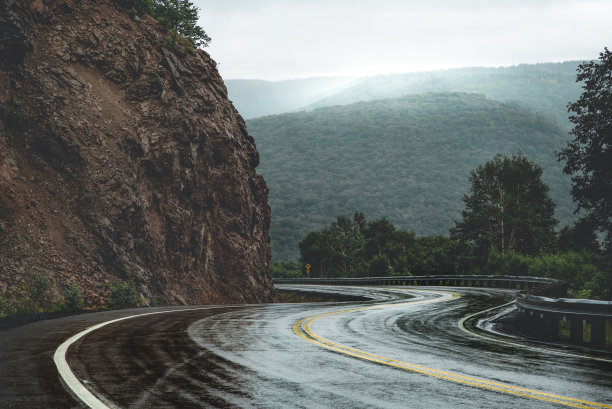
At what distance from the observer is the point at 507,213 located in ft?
229

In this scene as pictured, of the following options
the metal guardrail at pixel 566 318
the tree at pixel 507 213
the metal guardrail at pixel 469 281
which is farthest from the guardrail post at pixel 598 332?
the tree at pixel 507 213

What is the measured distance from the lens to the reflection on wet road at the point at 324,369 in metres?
6.02

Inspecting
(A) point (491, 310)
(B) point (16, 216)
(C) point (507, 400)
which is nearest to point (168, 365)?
(C) point (507, 400)

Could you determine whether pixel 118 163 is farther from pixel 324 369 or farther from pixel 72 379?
pixel 324 369

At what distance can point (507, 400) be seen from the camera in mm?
6020

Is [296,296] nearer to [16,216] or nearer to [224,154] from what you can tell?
[224,154]

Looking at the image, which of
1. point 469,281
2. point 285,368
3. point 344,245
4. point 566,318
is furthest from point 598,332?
point 344,245

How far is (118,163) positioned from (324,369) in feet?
84.7

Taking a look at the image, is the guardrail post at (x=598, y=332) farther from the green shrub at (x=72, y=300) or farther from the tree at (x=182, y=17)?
the tree at (x=182, y=17)

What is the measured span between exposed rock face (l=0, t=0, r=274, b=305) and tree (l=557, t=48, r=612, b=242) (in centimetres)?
2379

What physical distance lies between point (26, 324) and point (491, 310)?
591 inches

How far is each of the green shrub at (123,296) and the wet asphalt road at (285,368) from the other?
11.7 meters

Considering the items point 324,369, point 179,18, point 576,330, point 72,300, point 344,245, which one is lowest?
point 344,245

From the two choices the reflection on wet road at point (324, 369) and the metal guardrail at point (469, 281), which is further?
the metal guardrail at point (469, 281)
